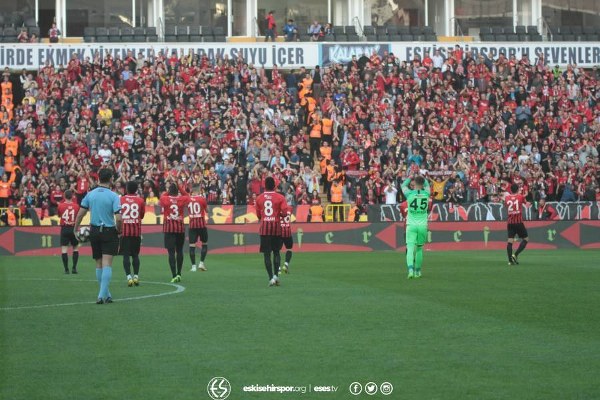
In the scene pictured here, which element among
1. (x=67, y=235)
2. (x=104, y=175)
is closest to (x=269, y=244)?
(x=104, y=175)

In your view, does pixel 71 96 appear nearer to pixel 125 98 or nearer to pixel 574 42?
pixel 125 98

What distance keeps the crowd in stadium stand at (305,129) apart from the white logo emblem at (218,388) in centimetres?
2816

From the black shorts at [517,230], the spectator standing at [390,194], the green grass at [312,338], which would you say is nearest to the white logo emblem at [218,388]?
the green grass at [312,338]

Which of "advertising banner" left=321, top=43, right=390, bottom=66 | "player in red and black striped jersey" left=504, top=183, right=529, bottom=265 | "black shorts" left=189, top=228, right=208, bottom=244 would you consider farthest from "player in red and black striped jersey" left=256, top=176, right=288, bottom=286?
"advertising banner" left=321, top=43, right=390, bottom=66

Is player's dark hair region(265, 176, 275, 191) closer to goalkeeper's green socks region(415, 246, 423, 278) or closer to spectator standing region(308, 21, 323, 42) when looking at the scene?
goalkeeper's green socks region(415, 246, 423, 278)

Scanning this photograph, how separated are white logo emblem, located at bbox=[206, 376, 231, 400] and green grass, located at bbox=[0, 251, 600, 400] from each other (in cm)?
7

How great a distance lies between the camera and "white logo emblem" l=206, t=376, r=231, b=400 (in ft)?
31.7

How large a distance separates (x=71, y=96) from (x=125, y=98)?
1.98 meters

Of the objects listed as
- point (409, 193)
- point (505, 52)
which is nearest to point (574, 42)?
point (505, 52)

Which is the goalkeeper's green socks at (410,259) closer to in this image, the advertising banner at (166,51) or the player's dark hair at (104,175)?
the player's dark hair at (104,175)

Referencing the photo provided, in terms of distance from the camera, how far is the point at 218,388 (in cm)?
996

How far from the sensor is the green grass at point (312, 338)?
10.3 meters

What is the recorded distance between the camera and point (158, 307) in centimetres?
1722

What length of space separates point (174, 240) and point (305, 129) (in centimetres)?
2069
